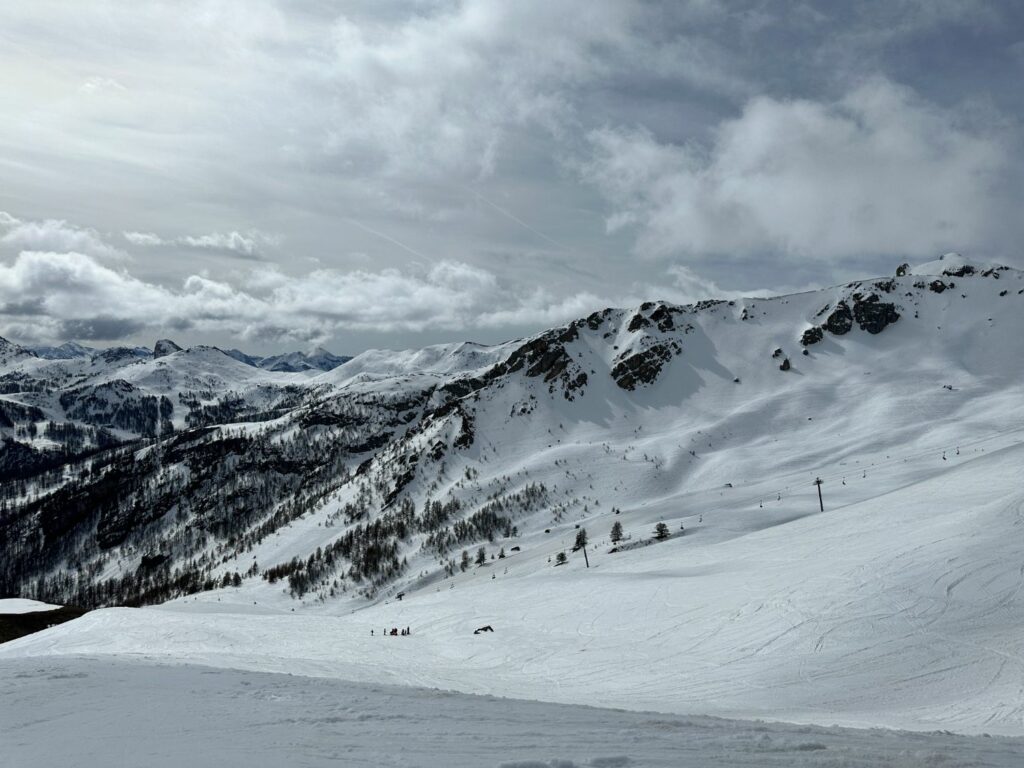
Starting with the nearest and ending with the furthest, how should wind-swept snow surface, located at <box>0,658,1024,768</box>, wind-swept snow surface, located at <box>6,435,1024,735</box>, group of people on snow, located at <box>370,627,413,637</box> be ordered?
wind-swept snow surface, located at <box>0,658,1024,768</box> < wind-swept snow surface, located at <box>6,435,1024,735</box> < group of people on snow, located at <box>370,627,413,637</box>

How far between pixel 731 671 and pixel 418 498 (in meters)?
155

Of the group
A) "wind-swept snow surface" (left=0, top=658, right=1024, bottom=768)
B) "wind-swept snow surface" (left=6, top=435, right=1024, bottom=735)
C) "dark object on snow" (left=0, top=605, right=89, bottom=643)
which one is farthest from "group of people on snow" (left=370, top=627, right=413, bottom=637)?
"dark object on snow" (left=0, top=605, right=89, bottom=643)

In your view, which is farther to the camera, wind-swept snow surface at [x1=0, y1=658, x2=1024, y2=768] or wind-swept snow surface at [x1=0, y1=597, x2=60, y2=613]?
wind-swept snow surface at [x1=0, y1=597, x2=60, y2=613]

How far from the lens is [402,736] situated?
11.7m

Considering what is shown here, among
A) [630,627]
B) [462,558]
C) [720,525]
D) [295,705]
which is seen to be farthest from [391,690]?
[462,558]

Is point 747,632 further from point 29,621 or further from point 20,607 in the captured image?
point 20,607

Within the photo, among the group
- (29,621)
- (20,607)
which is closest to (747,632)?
(29,621)

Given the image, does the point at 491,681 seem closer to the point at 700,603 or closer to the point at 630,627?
the point at 630,627

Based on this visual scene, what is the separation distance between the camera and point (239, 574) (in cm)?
15312

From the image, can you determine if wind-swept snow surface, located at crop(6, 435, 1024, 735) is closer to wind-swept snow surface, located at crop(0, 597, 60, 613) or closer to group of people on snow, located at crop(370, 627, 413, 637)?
group of people on snow, located at crop(370, 627, 413, 637)

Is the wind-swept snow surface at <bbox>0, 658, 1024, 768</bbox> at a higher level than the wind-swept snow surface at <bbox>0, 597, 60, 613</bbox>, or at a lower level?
higher

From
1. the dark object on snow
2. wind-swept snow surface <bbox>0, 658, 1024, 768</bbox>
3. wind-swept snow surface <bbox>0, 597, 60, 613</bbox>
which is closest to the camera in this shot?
wind-swept snow surface <bbox>0, 658, 1024, 768</bbox>

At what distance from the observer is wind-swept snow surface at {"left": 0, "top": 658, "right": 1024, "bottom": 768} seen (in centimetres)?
1013

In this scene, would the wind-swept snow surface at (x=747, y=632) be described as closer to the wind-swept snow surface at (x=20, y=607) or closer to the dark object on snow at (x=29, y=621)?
the dark object on snow at (x=29, y=621)
